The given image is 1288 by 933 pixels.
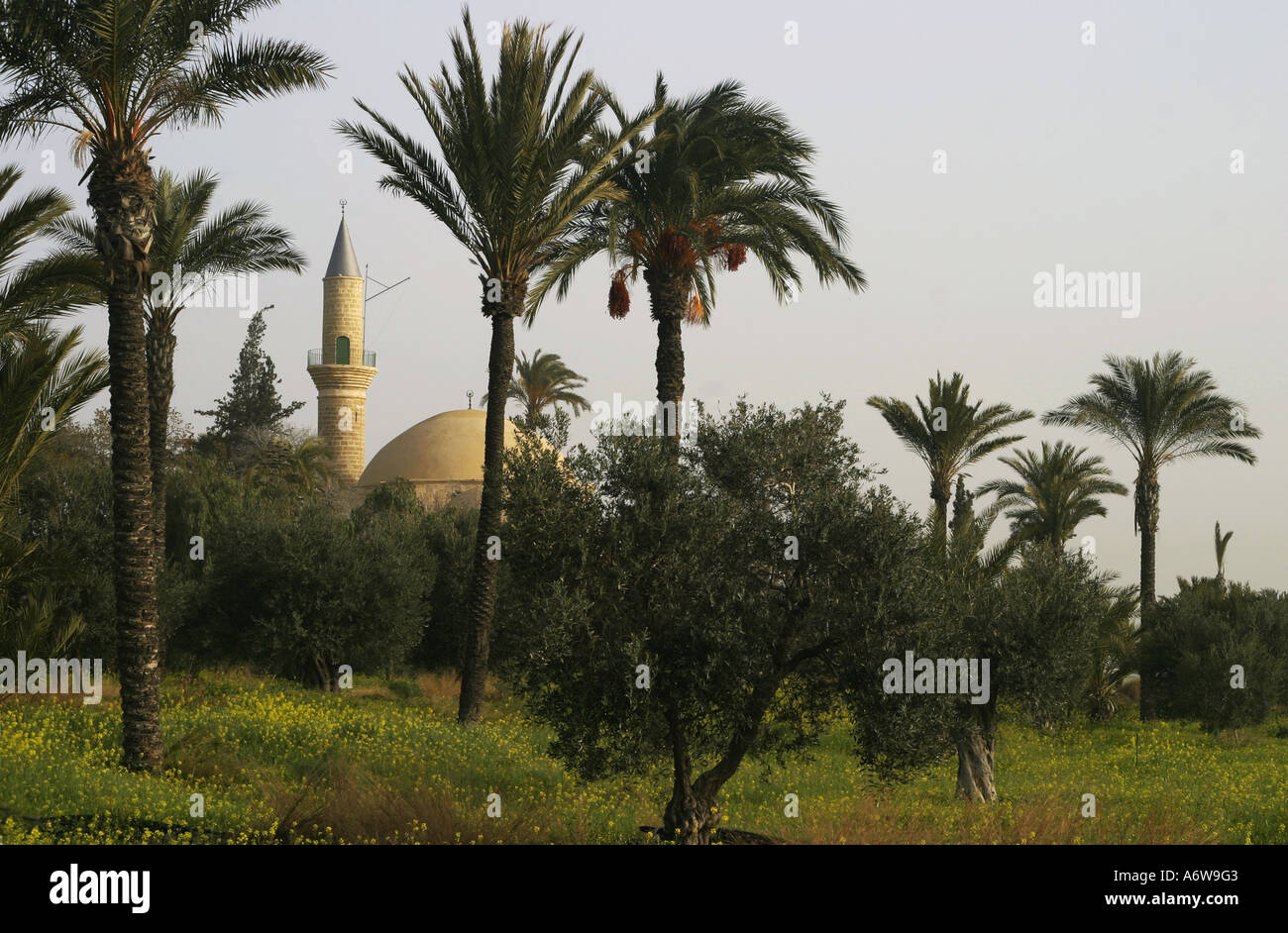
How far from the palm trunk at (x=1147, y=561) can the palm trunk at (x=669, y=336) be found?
16.3m

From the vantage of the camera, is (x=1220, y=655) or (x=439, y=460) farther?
(x=439, y=460)

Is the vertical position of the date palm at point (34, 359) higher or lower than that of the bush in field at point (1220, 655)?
higher

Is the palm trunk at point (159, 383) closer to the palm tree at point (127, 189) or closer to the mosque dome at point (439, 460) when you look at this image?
the palm tree at point (127, 189)

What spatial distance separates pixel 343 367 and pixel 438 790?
49764 millimetres

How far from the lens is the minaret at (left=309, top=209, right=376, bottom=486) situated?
61.2 metres

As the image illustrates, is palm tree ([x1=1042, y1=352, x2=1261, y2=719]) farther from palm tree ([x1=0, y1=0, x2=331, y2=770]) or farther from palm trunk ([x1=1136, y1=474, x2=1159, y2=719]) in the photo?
palm tree ([x1=0, y1=0, x2=331, y2=770])

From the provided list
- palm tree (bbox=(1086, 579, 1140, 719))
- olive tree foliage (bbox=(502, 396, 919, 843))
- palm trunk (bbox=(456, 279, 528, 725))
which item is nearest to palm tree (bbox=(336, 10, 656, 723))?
palm trunk (bbox=(456, 279, 528, 725))

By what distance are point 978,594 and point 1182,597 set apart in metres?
19.5

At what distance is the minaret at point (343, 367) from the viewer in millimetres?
61219

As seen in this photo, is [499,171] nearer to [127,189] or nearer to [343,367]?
[127,189]

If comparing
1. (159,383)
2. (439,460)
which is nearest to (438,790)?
(159,383)

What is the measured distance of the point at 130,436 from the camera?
573 inches

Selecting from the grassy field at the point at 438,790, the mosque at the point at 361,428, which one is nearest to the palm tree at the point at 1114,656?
the grassy field at the point at 438,790
